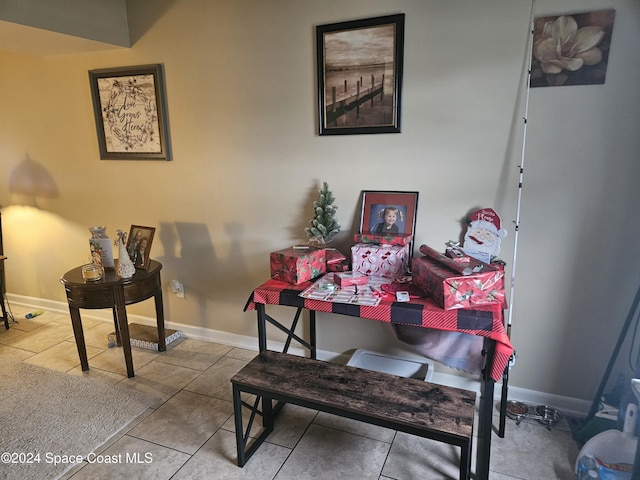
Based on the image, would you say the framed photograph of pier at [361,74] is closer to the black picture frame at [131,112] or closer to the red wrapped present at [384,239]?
the red wrapped present at [384,239]

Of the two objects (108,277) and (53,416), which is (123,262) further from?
(53,416)

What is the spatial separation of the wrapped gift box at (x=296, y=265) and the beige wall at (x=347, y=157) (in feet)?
1.30

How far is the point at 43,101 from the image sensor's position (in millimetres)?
3076

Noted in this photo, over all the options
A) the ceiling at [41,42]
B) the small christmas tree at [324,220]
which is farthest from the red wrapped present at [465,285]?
the ceiling at [41,42]

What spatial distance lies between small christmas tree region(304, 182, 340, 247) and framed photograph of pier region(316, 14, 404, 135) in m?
0.37

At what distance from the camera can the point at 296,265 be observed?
195 centimetres

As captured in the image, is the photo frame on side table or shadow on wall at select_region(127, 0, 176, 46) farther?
shadow on wall at select_region(127, 0, 176, 46)

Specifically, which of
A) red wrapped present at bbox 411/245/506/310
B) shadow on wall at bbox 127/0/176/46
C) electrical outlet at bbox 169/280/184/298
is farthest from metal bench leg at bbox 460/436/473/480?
shadow on wall at bbox 127/0/176/46

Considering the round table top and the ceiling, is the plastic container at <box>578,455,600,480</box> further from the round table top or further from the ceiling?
the ceiling

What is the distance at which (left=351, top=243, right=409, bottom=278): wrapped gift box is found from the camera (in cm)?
203

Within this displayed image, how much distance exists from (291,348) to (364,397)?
1.17m

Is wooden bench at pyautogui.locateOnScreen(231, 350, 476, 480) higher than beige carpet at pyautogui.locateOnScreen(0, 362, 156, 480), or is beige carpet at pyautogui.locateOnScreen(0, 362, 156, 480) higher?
wooden bench at pyautogui.locateOnScreen(231, 350, 476, 480)

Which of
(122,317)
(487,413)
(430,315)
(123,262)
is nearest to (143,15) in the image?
(123,262)

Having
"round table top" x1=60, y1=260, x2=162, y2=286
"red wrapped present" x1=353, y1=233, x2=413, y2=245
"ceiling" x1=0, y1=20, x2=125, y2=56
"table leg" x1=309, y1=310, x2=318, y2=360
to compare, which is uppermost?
"ceiling" x1=0, y1=20, x2=125, y2=56
